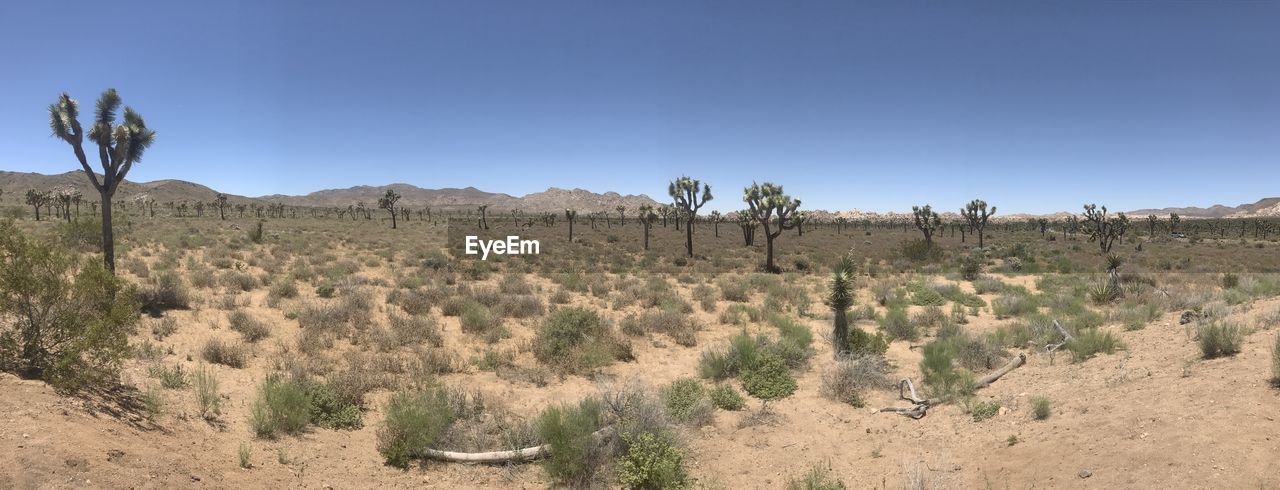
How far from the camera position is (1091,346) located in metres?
9.55

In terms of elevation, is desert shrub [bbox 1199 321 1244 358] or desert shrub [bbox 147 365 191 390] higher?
desert shrub [bbox 1199 321 1244 358]

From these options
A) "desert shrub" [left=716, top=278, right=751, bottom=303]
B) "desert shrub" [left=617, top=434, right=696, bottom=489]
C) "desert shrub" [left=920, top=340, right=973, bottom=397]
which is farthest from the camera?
"desert shrub" [left=716, top=278, right=751, bottom=303]

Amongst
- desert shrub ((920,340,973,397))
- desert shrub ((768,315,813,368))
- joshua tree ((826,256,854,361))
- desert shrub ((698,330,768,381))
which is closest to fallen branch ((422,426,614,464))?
desert shrub ((698,330,768,381))

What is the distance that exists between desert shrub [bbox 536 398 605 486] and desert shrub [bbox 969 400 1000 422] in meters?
5.13

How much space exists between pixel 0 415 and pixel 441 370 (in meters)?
5.71

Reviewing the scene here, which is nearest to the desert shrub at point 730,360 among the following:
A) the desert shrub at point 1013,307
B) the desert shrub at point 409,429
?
the desert shrub at point 409,429

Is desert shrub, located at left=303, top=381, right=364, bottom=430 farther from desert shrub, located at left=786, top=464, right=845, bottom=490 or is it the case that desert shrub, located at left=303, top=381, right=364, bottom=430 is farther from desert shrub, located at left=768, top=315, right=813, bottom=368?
desert shrub, located at left=768, top=315, right=813, bottom=368

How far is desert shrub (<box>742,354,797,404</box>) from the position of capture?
933 centimetres

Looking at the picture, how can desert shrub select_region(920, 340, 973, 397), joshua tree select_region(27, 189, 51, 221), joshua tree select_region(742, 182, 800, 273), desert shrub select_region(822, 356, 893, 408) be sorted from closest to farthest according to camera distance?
desert shrub select_region(920, 340, 973, 397)
desert shrub select_region(822, 356, 893, 408)
joshua tree select_region(742, 182, 800, 273)
joshua tree select_region(27, 189, 51, 221)

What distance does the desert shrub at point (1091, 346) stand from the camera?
945cm

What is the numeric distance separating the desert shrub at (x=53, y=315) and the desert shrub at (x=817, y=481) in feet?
25.9

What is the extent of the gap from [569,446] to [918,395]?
18.8 ft

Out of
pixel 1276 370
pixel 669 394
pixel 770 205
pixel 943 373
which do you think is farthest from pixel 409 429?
pixel 770 205

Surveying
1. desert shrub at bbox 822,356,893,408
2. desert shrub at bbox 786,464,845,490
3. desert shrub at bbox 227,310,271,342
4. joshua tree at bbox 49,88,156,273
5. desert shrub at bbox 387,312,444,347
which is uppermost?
joshua tree at bbox 49,88,156,273
